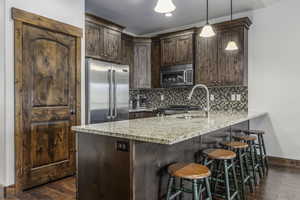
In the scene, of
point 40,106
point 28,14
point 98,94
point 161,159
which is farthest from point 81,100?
point 161,159

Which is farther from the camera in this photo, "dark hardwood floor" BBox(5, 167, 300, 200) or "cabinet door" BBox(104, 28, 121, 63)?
"cabinet door" BBox(104, 28, 121, 63)

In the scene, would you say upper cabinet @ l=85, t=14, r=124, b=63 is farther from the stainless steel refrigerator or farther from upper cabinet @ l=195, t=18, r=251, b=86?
upper cabinet @ l=195, t=18, r=251, b=86

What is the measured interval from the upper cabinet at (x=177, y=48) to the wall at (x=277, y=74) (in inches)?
46.6

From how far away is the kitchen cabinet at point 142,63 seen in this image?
202 inches

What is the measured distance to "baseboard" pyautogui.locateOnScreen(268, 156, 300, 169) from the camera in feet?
11.9

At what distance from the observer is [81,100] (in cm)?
336

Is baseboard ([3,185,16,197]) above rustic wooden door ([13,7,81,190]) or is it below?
below

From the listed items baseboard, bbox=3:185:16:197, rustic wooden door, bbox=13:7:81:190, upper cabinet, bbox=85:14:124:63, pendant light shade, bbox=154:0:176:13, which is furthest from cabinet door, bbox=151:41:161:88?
baseboard, bbox=3:185:16:197

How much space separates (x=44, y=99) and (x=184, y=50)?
300cm

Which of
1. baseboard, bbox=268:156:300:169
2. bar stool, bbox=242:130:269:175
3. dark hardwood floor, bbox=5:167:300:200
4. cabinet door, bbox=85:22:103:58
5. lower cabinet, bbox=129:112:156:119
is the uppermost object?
cabinet door, bbox=85:22:103:58

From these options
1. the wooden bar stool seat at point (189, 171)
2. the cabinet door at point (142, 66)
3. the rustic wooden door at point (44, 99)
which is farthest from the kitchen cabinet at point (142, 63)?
the wooden bar stool seat at point (189, 171)

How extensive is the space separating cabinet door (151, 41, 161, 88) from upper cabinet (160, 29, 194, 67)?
145mm

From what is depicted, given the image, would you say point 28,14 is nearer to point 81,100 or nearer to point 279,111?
point 81,100

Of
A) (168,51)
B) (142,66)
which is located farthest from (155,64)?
(168,51)
